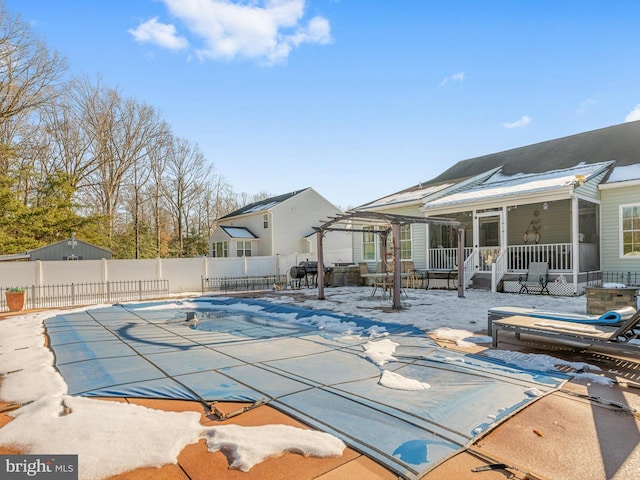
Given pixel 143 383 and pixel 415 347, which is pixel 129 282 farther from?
pixel 415 347

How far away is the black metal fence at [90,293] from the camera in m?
11.3

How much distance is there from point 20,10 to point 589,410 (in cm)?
2211

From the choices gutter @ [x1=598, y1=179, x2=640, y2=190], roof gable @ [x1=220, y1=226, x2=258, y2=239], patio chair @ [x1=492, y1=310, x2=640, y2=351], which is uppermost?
gutter @ [x1=598, y1=179, x2=640, y2=190]

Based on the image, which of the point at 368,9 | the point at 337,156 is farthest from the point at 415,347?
the point at 337,156

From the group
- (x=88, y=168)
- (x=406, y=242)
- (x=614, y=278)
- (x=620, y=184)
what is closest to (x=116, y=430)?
(x=614, y=278)

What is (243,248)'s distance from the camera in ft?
76.0

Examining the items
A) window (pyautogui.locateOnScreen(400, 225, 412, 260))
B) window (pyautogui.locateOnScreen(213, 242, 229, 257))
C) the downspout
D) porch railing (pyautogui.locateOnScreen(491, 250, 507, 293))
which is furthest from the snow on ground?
window (pyautogui.locateOnScreen(213, 242, 229, 257))

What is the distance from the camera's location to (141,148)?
2417 centimetres

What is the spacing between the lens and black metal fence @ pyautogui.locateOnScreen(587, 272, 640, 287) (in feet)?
34.8

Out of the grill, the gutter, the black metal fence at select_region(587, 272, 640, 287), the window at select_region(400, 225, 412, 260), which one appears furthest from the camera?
the grill

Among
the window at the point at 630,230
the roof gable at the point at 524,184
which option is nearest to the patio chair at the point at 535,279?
the roof gable at the point at 524,184

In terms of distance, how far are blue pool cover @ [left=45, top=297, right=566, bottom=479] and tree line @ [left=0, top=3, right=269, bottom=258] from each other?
1094 cm

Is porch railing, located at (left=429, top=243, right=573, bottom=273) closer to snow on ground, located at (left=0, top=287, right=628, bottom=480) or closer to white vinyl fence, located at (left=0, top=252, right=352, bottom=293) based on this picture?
snow on ground, located at (left=0, top=287, right=628, bottom=480)

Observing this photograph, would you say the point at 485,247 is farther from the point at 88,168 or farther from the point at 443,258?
the point at 88,168
